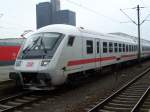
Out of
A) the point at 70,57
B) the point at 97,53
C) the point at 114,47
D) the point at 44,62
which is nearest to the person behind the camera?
the point at 44,62

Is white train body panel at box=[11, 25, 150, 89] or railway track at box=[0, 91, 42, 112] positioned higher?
white train body panel at box=[11, 25, 150, 89]

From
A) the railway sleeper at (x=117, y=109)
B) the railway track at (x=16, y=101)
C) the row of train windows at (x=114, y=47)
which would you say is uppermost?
the row of train windows at (x=114, y=47)

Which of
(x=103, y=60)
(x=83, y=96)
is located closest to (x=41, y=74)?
(x=83, y=96)

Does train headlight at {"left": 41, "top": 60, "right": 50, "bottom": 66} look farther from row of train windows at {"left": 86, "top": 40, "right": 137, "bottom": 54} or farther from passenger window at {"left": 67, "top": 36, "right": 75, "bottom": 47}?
row of train windows at {"left": 86, "top": 40, "right": 137, "bottom": 54}

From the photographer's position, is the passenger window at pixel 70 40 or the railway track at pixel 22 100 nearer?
the railway track at pixel 22 100

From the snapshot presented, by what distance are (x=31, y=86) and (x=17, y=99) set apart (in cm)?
92

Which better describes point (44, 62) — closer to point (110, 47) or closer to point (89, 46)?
point (89, 46)

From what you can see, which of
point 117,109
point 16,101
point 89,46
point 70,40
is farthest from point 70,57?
point 117,109

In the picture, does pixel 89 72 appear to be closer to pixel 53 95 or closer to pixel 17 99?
pixel 53 95

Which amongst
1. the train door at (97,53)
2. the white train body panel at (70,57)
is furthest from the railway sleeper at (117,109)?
the train door at (97,53)

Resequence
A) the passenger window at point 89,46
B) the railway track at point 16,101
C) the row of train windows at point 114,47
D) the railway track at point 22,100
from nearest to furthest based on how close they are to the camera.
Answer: the railway track at point 16,101, the railway track at point 22,100, the passenger window at point 89,46, the row of train windows at point 114,47

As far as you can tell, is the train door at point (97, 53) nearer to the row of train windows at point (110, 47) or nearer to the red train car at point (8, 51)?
the row of train windows at point (110, 47)

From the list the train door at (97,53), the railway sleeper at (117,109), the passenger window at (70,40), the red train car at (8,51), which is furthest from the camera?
the red train car at (8,51)

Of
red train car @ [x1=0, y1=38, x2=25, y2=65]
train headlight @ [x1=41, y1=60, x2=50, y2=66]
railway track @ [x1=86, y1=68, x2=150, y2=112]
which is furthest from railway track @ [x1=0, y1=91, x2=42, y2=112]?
red train car @ [x1=0, y1=38, x2=25, y2=65]
